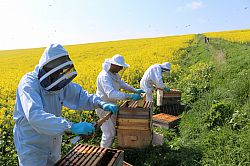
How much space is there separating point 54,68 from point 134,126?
2972 millimetres

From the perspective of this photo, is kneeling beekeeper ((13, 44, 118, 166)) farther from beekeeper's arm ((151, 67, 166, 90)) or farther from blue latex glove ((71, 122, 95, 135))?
beekeeper's arm ((151, 67, 166, 90))

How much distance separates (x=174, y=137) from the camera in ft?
23.9

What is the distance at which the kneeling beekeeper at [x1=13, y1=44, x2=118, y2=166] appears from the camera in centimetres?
323

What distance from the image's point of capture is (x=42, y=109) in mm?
3344

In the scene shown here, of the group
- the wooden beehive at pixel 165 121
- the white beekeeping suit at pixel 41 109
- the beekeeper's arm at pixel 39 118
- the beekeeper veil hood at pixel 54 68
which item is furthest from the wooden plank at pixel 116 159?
the wooden beehive at pixel 165 121

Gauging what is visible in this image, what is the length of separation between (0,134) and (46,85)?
3955 millimetres

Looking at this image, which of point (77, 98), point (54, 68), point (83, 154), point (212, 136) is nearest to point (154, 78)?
point (212, 136)

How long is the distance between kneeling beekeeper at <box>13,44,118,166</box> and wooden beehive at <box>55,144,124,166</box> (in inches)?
10.6

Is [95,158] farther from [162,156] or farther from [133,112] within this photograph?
[162,156]

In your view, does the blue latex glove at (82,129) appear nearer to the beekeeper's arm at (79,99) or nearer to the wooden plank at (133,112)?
the beekeeper's arm at (79,99)

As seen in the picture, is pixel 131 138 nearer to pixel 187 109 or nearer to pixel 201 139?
pixel 201 139

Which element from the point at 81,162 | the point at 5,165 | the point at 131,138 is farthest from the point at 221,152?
the point at 5,165

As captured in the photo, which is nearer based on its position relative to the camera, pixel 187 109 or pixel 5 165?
pixel 5 165

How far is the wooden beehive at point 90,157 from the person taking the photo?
384 cm
